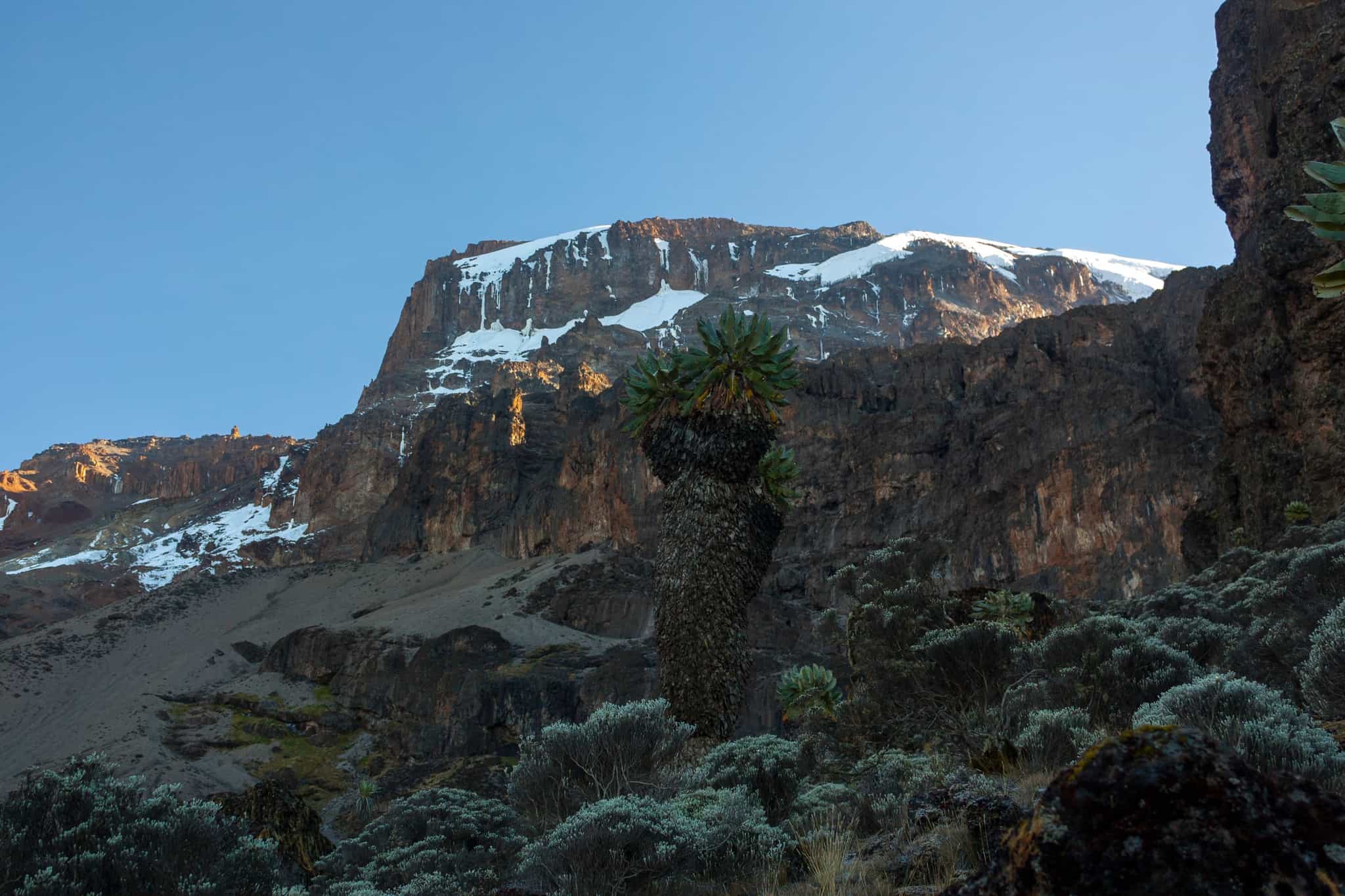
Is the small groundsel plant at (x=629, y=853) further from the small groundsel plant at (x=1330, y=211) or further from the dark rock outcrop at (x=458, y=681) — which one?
the dark rock outcrop at (x=458, y=681)

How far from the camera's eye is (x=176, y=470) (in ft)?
648

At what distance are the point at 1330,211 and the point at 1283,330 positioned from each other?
106ft

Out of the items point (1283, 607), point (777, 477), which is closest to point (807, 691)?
point (777, 477)

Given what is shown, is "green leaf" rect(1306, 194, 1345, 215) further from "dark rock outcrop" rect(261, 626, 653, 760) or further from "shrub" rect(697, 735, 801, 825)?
"dark rock outcrop" rect(261, 626, 653, 760)

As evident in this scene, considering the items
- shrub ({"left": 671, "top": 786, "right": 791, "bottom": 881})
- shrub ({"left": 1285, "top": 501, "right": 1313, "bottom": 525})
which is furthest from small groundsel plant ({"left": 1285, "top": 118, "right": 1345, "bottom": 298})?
shrub ({"left": 1285, "top": 501, "right": 1313, "bottom": 525})

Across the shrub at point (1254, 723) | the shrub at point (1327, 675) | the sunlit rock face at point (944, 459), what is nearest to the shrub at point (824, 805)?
the shrub at point (1254, 723)

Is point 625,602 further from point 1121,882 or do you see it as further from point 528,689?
point 1121,882

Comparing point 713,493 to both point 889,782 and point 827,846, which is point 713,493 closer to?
point 889,782

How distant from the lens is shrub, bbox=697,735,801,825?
36.1ft

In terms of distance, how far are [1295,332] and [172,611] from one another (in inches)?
3803

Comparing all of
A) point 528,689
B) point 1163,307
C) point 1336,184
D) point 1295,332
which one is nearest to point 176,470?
point 528,689

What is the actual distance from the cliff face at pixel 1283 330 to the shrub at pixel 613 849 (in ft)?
83.6

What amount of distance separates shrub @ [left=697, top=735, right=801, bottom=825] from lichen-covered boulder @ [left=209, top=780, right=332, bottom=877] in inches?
308

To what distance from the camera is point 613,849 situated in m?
7.05
